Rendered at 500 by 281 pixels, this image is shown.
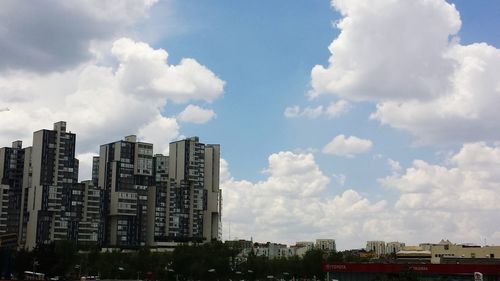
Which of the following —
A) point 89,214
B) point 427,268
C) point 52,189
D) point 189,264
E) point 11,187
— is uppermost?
point 11,187

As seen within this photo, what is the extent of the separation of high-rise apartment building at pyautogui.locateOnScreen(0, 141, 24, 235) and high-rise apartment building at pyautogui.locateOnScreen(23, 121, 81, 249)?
19.2ft

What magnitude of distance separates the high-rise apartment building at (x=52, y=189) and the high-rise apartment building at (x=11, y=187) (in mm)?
5859

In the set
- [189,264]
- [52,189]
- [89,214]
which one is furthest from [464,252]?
[52,189]

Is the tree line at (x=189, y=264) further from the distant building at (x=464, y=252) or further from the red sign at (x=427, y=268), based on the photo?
the red sign at (x=427, y=268)

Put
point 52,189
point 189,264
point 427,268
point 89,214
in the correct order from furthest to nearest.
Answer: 1. point 89,214
2. point 52,189
3. point 189,264
4. point 427,268

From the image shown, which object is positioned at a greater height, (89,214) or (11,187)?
(11,187)

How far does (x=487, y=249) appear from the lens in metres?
140

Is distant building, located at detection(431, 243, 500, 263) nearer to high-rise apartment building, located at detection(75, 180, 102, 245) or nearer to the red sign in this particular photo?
the red sign

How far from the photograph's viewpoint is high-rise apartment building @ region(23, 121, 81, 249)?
180 metres

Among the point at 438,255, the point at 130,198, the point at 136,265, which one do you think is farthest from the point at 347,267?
the point at 130,198

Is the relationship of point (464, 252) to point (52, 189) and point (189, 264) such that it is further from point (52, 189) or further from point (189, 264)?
point (52, 189)

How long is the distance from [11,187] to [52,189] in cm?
1973

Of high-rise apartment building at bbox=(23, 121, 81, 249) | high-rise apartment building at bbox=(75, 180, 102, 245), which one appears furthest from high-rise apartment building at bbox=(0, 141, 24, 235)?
high-rise apartment building at bbox=(75, 180, 102, 245)

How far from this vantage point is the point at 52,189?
592 feet
